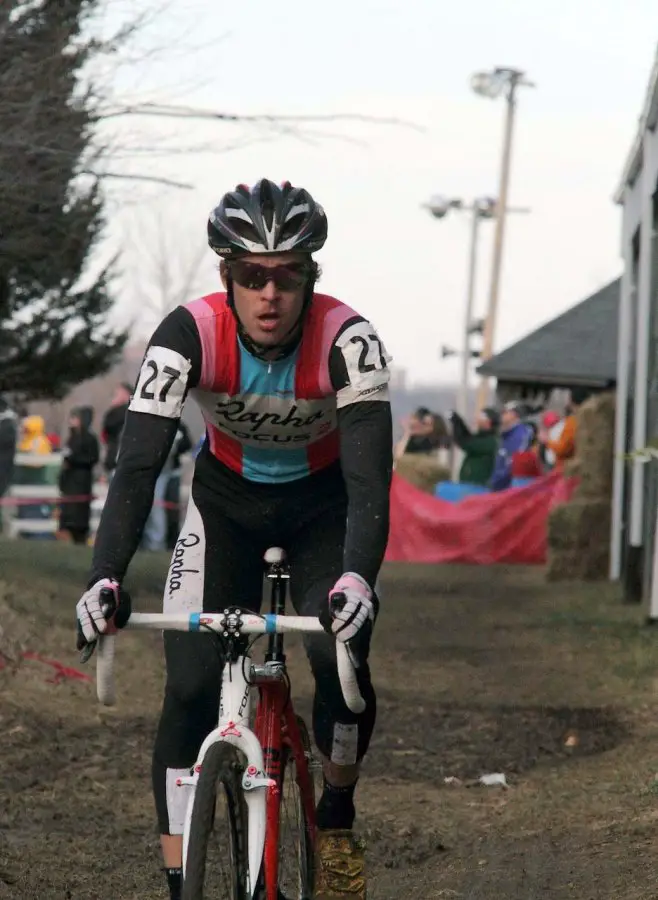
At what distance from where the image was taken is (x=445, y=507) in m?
21.9

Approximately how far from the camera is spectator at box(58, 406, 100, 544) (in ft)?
71.0

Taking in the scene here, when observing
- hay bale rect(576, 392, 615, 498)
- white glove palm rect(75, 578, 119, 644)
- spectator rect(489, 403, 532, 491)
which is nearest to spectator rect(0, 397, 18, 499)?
hay bale rect(576, 392, 615, 498)

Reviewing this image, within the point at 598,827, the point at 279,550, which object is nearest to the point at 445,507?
the point at 598,827

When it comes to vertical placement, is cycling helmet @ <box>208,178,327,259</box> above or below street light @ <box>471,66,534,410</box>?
below

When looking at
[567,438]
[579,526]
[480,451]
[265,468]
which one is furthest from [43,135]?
[480,451]

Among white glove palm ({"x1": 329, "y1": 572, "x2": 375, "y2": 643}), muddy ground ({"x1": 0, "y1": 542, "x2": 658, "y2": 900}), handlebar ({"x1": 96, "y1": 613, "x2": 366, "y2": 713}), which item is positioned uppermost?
white glove palm ({"x1": 329, "y1": 572, "x2": 375, "y2": 643})

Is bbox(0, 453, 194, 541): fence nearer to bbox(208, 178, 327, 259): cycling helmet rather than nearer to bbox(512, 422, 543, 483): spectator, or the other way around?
bbox(512, 422, 543, 483): spectator

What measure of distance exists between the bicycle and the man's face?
0.84 m

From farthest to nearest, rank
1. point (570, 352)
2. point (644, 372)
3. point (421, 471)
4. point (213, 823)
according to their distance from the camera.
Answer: point (421, 471) → point (570, 352) → point (644, 372) → point (213, 823)

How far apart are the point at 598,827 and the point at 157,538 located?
641 inches

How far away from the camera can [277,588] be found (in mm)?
4910

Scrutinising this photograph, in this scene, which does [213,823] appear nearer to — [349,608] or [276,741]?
[276,741]

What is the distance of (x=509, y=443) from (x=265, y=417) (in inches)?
657

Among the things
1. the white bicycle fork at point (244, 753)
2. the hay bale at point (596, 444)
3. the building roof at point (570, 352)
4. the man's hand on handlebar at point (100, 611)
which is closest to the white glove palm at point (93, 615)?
the man's hand on handlebar at point (100, 611)
